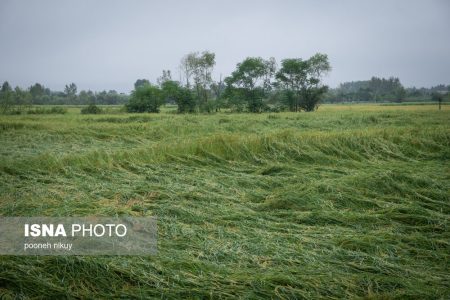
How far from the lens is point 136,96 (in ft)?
115

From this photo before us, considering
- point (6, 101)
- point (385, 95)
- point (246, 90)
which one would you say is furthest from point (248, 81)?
point (385, 95)

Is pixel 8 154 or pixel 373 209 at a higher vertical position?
pixel 8 154

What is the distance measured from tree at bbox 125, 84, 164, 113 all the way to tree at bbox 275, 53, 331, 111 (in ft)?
56.3

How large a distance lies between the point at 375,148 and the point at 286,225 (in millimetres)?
5170

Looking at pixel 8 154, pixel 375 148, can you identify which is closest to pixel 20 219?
pixel 8 154

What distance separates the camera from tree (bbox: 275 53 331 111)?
41.9m

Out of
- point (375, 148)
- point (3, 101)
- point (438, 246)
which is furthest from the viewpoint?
point (3, 101)

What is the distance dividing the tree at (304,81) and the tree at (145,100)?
17175 mm

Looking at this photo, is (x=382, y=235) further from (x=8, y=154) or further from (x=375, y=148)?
(x=8, y=154)

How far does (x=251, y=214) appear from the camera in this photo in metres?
4.04

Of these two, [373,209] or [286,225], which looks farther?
[373,209]
